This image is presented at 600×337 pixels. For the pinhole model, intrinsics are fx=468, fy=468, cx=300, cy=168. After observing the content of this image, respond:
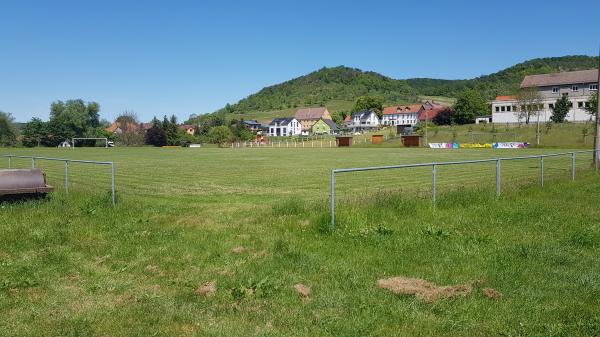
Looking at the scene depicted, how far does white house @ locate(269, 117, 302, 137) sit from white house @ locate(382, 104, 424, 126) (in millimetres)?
34513

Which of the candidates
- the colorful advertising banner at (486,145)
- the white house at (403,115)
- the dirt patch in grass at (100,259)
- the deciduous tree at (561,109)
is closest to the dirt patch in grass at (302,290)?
the dirt patch in grass at (100,259)

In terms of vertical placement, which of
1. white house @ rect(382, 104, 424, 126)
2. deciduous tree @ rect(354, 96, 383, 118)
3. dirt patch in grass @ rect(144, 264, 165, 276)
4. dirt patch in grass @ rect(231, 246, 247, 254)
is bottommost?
dirt patch in grass @ rect(144, 264, 165, 276)

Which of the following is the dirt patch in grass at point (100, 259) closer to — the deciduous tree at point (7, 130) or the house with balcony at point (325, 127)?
the deciduous tree at point (7, 130)

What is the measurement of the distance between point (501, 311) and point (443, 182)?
1619cm

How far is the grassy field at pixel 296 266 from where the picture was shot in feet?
17.5

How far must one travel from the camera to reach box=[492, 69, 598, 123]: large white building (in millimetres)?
99125

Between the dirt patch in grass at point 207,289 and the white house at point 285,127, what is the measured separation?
573 ft

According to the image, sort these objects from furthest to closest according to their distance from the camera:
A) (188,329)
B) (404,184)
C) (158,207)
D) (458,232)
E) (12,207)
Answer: (404,184) < (158,207) < (12,207) < (458,232) < (188,329)

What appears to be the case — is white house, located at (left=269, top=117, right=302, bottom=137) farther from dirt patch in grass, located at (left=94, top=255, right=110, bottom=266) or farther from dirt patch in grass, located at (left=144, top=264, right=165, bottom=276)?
dirt patch in grass, located at (left=144, top=264, right=165, bottom=276)

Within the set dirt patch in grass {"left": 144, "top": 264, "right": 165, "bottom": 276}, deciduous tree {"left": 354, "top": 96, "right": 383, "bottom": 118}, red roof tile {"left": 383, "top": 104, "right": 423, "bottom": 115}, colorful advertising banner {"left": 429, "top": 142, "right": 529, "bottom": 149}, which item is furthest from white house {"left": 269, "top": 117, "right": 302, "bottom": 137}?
dirt patch in grass {"left": 144, "top": 264, "right": 165, "bottom": 276}

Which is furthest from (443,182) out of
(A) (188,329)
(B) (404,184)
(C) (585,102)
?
(C) (585,102)

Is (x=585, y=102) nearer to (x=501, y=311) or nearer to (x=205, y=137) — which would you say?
(x=205, y=137)

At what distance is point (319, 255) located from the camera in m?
7.91

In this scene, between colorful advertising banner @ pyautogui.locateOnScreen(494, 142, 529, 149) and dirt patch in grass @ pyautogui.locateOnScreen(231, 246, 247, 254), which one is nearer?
dirt patch in grass @ pyautogui.locateOnScreen(231, 246, 247, 254)
